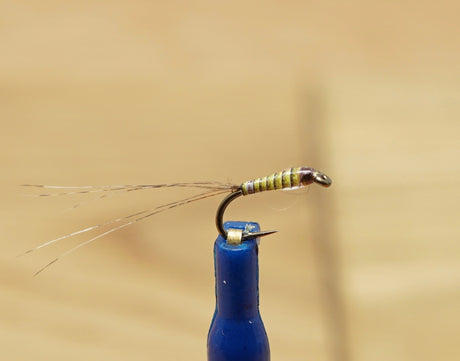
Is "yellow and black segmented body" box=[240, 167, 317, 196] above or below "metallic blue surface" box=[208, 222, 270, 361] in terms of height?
above

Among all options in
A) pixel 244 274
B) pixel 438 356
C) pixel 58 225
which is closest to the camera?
pixel 244 274

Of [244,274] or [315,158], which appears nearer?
[244,274]

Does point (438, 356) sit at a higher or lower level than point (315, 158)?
lower

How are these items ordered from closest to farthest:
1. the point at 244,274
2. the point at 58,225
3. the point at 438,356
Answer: the point at 244,274, the point at 438,356, the point at 58,225

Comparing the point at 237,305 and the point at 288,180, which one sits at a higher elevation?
the point at 288,180

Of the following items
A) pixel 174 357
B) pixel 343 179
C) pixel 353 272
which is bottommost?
pixel 174 357

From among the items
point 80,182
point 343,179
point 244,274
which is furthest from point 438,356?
point 80,182

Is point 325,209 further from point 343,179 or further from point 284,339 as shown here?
point 284,339

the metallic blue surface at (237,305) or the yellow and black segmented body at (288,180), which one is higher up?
the yellow and black segmented body at (288,180)
